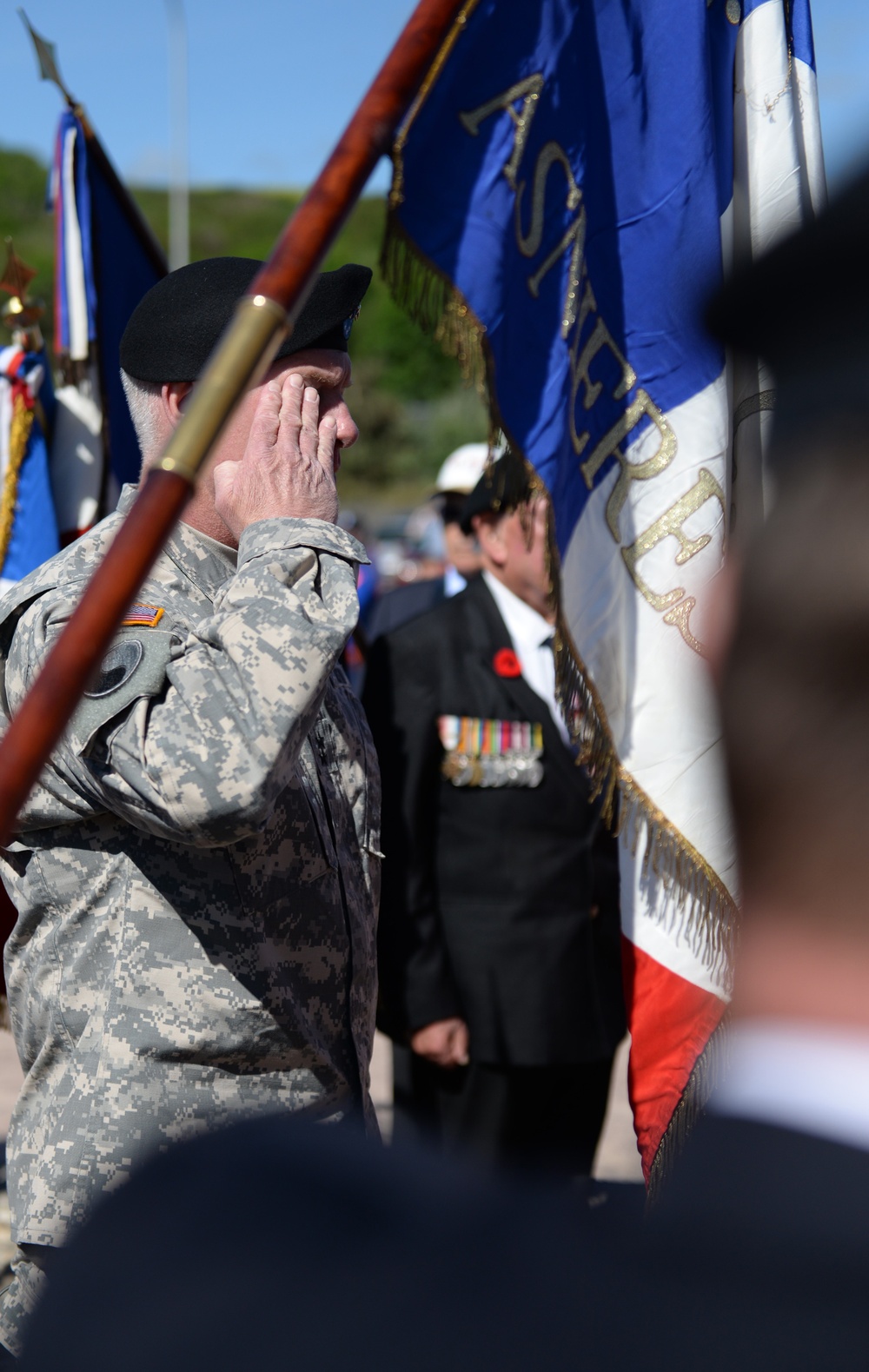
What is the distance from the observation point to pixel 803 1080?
619mm

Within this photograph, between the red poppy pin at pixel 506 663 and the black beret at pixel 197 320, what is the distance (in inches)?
54.1

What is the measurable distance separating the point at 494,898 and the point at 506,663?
58cm

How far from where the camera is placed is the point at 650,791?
7.34 ft

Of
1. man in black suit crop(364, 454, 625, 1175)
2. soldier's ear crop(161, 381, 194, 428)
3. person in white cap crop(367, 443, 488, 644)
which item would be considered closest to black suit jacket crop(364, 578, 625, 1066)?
man in black suit crop(364, 454, 625, 1175)

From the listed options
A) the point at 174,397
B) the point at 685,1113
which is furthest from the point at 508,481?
the point at 685,1113

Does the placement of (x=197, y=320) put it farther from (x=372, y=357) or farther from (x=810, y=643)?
(x=372, y=357)

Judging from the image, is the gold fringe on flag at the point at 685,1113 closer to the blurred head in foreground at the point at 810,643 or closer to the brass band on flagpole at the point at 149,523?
the brass band on flagpole at the point at 149,523

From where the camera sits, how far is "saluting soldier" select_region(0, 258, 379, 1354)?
158 centimetres

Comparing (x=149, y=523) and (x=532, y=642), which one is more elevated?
(x=532, y=642)

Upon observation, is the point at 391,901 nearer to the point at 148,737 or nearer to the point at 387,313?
the point at 148,737

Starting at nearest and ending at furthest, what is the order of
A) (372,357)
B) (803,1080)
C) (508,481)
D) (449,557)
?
(803,1080) < (508,481) < (449,557) < (372,357)

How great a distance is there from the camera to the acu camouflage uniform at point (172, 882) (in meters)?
1.58

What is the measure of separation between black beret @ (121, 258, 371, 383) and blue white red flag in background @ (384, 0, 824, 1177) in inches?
11.0

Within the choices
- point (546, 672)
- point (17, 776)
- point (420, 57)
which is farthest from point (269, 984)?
point (546, 672)
